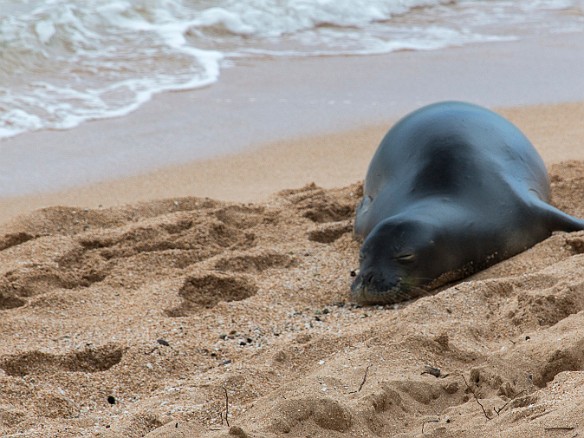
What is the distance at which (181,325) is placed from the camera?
13.3 feet

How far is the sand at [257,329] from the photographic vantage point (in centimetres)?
305

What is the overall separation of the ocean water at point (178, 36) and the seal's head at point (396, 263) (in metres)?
3.70

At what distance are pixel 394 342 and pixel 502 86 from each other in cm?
557

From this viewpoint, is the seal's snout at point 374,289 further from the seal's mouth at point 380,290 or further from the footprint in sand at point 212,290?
the footprint in sand at point 212,290

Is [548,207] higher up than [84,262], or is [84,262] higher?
[548,207]

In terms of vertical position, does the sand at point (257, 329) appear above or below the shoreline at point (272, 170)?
above

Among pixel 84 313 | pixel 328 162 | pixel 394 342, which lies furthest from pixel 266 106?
pixel 394 342

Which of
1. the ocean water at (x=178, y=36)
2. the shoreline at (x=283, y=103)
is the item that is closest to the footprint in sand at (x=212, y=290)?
the shoreline at (x=283, y=103)

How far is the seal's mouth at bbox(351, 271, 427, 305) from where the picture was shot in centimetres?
445

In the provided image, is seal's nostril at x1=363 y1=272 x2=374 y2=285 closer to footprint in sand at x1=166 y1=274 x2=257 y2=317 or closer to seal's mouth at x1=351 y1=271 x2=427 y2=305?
seal's mouth at x1=351 y1=271 x2=427 y2=305

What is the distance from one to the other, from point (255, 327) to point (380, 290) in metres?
0.68

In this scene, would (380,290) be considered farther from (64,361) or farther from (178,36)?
(178,36)

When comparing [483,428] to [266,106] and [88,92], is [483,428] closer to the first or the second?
[266,106]

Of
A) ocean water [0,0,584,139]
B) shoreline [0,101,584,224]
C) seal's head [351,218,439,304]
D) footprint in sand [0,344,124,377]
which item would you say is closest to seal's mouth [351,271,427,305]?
seal's head [351,218,439,304]
